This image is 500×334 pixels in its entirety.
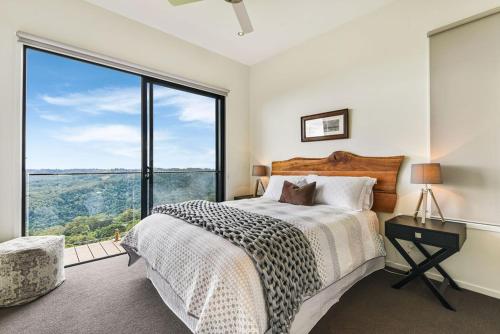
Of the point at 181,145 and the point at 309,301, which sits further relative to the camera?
the point at 181,145

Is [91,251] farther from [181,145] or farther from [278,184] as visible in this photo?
[278,184]

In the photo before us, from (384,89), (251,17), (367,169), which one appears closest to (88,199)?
(251,17)

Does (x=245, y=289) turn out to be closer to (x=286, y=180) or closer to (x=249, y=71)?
(x=286, y=180)

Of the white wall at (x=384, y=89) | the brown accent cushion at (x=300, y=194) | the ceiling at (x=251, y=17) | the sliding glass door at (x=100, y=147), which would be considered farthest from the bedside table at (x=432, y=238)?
the sliding glass door at (x=100, y=147)

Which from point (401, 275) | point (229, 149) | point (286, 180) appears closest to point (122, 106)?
point (229, 149)

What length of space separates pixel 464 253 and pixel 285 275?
200cm

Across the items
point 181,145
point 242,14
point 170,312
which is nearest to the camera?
point 170,312

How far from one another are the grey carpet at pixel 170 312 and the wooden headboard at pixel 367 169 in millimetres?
874

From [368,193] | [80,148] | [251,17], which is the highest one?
[251,17]

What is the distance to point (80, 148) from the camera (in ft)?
9.95

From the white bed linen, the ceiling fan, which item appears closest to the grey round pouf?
the white bed linen

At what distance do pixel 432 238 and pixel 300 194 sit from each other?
126 cm

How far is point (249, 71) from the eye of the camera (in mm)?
4598

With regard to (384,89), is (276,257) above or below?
below
